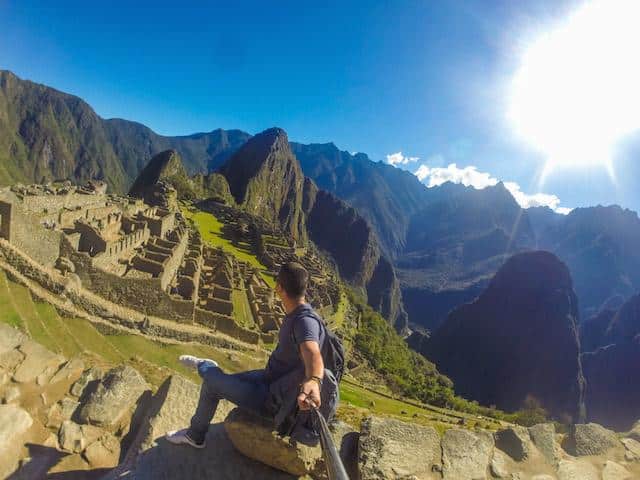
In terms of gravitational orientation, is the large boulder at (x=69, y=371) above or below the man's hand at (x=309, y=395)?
below

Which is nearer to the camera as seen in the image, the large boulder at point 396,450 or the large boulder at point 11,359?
the large boulder at point 396,450

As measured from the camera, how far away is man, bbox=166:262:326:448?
3.99 meters

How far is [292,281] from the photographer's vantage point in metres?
4.35

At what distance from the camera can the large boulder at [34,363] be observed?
6343 mm

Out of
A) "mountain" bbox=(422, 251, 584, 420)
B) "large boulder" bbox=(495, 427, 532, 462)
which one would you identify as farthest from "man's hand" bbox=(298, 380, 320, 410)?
"mountain" bbox=(422, 251, 584, 420)

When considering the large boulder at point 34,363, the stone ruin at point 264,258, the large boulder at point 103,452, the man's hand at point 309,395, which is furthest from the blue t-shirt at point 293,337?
the stone ruin at point 264,258

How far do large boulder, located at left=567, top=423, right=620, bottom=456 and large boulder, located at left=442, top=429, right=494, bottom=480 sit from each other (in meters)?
1.76

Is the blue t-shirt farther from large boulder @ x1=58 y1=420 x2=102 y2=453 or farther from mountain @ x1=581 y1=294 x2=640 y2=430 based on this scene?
mountain @ x1=581 y1=294 x2=640 y2=430

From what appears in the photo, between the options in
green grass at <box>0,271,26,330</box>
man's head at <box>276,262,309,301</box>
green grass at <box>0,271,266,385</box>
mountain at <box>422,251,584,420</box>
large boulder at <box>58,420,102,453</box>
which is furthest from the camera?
mountain at <box>422,251,584,420</box>

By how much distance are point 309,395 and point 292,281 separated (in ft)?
4.18

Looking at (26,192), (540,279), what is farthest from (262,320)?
(540,279)

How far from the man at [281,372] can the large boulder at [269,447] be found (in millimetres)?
162

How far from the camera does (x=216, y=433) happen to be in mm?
5062

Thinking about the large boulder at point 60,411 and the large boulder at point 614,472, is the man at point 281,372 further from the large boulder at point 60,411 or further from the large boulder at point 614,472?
the large boulder at point 614,472
